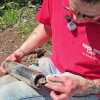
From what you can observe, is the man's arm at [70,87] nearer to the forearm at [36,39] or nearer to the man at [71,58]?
the man at [71,58]

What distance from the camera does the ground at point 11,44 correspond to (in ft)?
9.09

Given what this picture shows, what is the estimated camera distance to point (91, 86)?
4.68 feet

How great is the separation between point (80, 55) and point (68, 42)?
16 cm

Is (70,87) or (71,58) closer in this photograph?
(70,87)

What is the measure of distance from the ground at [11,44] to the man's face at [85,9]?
1.59 metres

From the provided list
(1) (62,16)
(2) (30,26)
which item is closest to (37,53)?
(2) (30,26)

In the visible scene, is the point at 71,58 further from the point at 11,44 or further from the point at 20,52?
the point at 11,44

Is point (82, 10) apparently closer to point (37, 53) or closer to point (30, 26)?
point (37, 53)

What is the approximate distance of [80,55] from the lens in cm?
150

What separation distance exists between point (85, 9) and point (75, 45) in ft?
1.38

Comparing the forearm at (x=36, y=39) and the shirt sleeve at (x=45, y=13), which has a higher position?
the shirt sleeve at (x=45, y=13)

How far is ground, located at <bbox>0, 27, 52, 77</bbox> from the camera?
277 centimetres

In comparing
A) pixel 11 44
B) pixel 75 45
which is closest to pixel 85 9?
pixel 75 45

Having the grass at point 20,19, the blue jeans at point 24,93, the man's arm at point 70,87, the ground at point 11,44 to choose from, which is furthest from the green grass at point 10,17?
the man's arm at point 70,87
